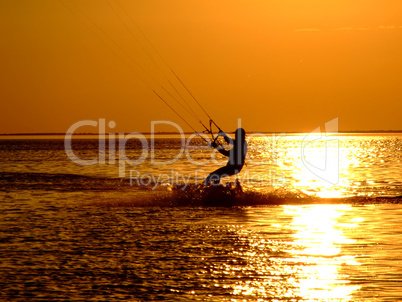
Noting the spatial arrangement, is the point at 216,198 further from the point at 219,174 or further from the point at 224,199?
the point at 219,174

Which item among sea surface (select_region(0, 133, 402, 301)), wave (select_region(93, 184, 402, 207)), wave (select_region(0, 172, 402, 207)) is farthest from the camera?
wave (select_region(0, 172, 402, 207))

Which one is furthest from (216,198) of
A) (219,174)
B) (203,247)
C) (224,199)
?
(203,247)

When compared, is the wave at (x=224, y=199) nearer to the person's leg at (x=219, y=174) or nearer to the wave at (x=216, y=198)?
the wave at (x=216, y=198)

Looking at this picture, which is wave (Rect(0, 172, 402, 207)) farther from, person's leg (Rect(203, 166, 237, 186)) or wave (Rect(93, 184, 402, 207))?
person's leg (Rect(203, 166, 237, 186))

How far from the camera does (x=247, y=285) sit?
11.5m

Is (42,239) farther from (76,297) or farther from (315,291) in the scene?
(315,291)

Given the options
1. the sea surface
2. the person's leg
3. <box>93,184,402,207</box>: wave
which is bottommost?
the sea surface

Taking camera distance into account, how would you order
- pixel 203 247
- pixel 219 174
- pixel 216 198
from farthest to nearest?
1. pixel 216 198
2. pixel 219 174
3. pixel 203 247

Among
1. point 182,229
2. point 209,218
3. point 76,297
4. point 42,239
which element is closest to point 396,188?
point 209,218

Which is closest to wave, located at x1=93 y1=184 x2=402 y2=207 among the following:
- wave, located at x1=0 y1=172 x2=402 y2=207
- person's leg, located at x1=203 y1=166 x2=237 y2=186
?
wave, located at x1=0 y1=172 x2=402 y2=207

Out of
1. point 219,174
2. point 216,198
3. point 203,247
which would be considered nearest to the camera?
point 203,247

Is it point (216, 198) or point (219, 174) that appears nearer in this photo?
point (219, 174)

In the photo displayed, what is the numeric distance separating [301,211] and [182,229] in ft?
16.9

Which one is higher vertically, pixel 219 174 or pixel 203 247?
pixel 219 174
